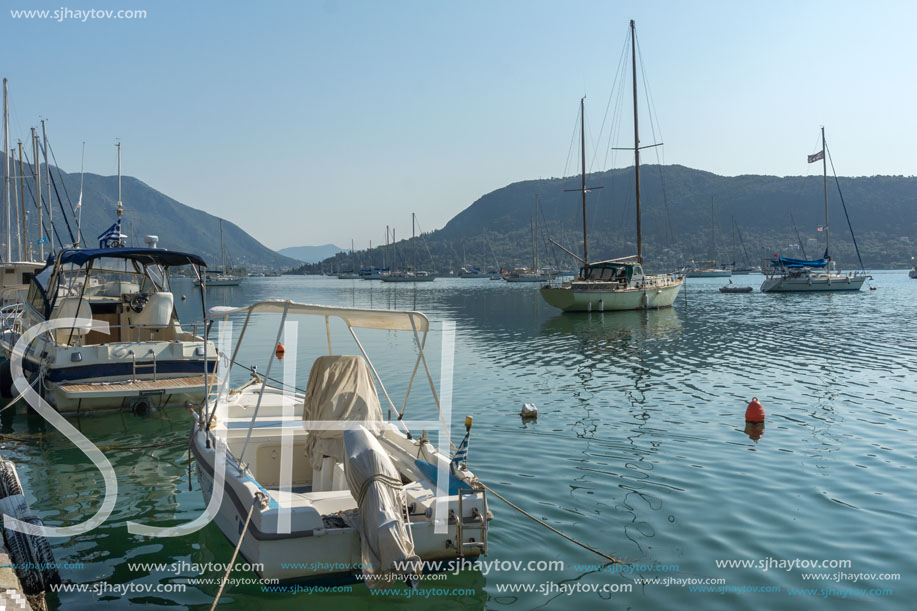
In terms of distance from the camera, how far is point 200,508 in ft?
33.6

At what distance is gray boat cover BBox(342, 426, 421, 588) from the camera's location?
6.25 m

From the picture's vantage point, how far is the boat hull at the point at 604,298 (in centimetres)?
4697

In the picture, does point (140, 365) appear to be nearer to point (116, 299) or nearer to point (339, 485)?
point (116, 299)

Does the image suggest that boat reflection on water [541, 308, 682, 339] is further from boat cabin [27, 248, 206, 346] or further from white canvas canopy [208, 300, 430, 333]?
white canvas canopy [208, 300, 430, 333]

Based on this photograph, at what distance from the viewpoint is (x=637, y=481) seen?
1129 centimetres

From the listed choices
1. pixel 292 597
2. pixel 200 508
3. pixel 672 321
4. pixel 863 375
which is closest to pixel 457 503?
pixel 292 597

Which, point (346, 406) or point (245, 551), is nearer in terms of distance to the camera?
point (245, 551)

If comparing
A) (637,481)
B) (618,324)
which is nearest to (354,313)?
(637,481)

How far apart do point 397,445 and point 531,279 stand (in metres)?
119

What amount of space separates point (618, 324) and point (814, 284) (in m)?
41.0

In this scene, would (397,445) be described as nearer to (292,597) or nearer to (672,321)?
(292,597)

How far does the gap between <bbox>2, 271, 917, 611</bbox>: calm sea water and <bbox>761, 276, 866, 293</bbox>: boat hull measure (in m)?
49.4

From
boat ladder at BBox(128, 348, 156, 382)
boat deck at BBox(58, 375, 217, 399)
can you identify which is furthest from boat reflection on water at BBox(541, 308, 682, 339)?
boat ladder at BBox(128, 348, 156, 382)

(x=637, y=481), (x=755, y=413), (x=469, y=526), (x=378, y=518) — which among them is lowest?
(x=637, y=481)
